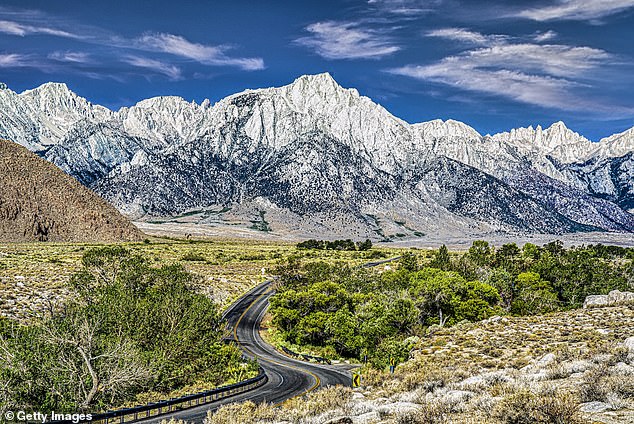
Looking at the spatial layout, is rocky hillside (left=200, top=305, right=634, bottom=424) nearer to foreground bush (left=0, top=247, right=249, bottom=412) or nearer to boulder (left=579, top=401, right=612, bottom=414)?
boulder (left=579, top=401, right=612, bottom=414)

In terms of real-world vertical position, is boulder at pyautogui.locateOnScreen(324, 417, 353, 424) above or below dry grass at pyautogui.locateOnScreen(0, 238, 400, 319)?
above

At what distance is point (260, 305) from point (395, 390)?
54.8 metres

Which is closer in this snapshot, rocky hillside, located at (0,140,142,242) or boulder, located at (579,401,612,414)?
boulder, located at (579,401,612,414)

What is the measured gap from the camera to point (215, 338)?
38.4 m

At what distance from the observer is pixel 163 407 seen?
2258cm

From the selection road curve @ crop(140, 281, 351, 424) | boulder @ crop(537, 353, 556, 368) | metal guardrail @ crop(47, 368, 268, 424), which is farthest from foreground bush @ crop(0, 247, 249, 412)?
boulder @ crop(537, 353, 556, 368)

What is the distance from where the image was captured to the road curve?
25898 mm

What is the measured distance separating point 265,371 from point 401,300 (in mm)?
20634

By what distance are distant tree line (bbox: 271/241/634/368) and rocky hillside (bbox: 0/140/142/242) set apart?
99.2 meters

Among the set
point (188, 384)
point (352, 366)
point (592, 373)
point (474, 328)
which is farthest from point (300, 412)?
point (352, 366)

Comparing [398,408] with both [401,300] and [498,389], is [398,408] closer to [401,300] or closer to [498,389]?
[498,389]

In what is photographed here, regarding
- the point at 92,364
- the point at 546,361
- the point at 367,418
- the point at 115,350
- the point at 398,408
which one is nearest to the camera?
the point at 367,418

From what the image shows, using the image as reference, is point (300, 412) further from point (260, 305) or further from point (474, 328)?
point (260, 305)

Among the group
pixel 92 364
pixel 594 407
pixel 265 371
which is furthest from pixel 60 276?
pixel 594 407
